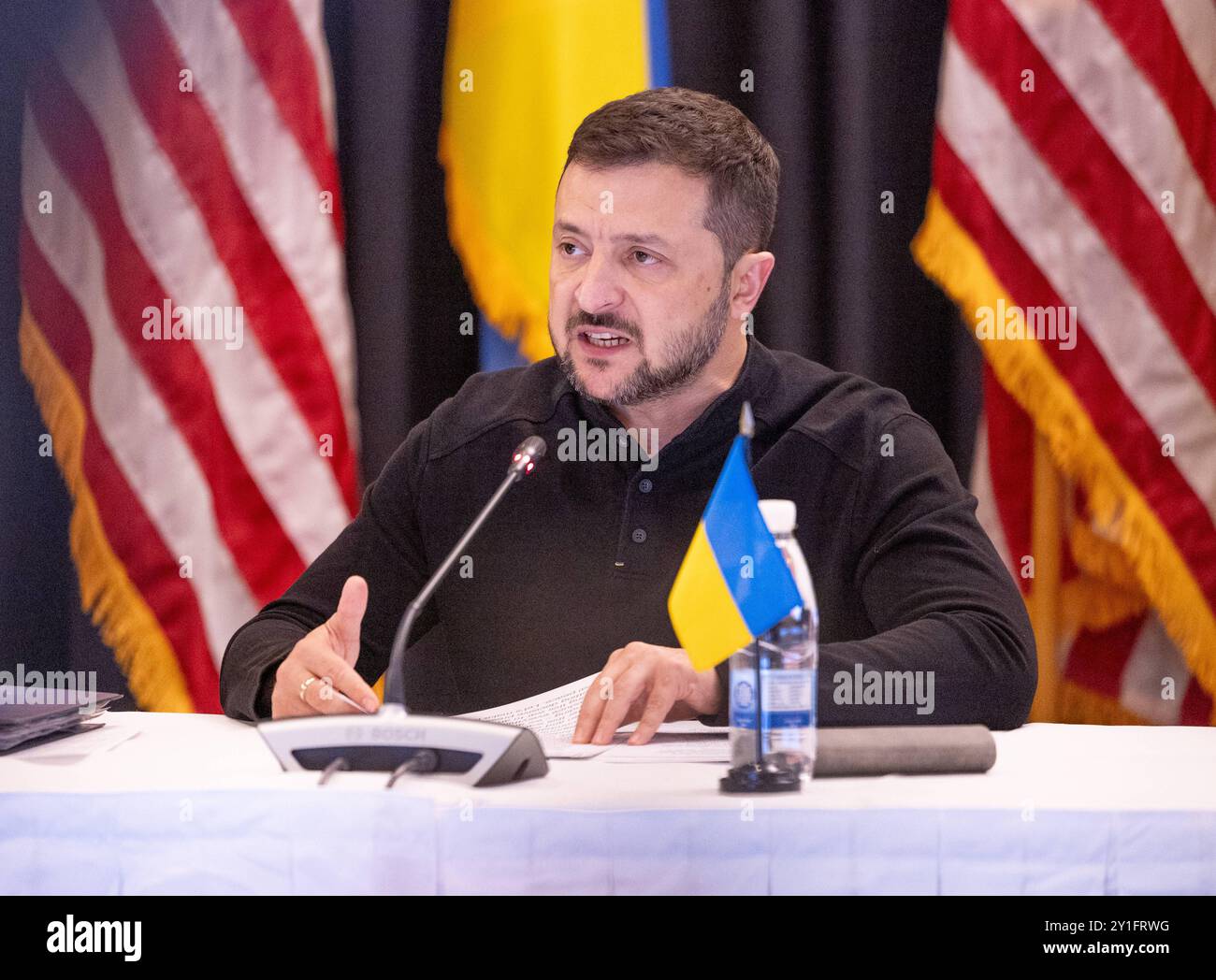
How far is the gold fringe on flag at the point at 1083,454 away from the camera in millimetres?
2295

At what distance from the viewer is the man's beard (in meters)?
1.98

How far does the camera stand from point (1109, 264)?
7.66 ft

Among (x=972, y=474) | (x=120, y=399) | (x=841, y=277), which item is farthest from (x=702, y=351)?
(x=120, y=399)

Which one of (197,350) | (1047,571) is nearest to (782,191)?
(1047,571)

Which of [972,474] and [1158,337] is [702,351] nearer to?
[972,474]

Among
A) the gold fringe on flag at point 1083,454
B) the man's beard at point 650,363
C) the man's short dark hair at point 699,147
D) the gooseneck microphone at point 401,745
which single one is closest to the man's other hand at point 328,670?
the gooseneck microphone at point 401,745

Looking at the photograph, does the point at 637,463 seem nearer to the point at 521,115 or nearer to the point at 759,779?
the point at 521,115

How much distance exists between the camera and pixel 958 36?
7.72 feet

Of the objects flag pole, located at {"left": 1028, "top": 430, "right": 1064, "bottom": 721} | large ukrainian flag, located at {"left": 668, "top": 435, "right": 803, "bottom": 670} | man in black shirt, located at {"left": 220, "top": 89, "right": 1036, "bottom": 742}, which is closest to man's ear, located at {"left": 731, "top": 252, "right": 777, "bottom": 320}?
man in black shirt, located at {"left": 220, "top": 89, "right": 1036, "bottom": 742}

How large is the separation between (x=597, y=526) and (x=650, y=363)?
0.87ft

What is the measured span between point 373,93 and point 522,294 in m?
0.48
